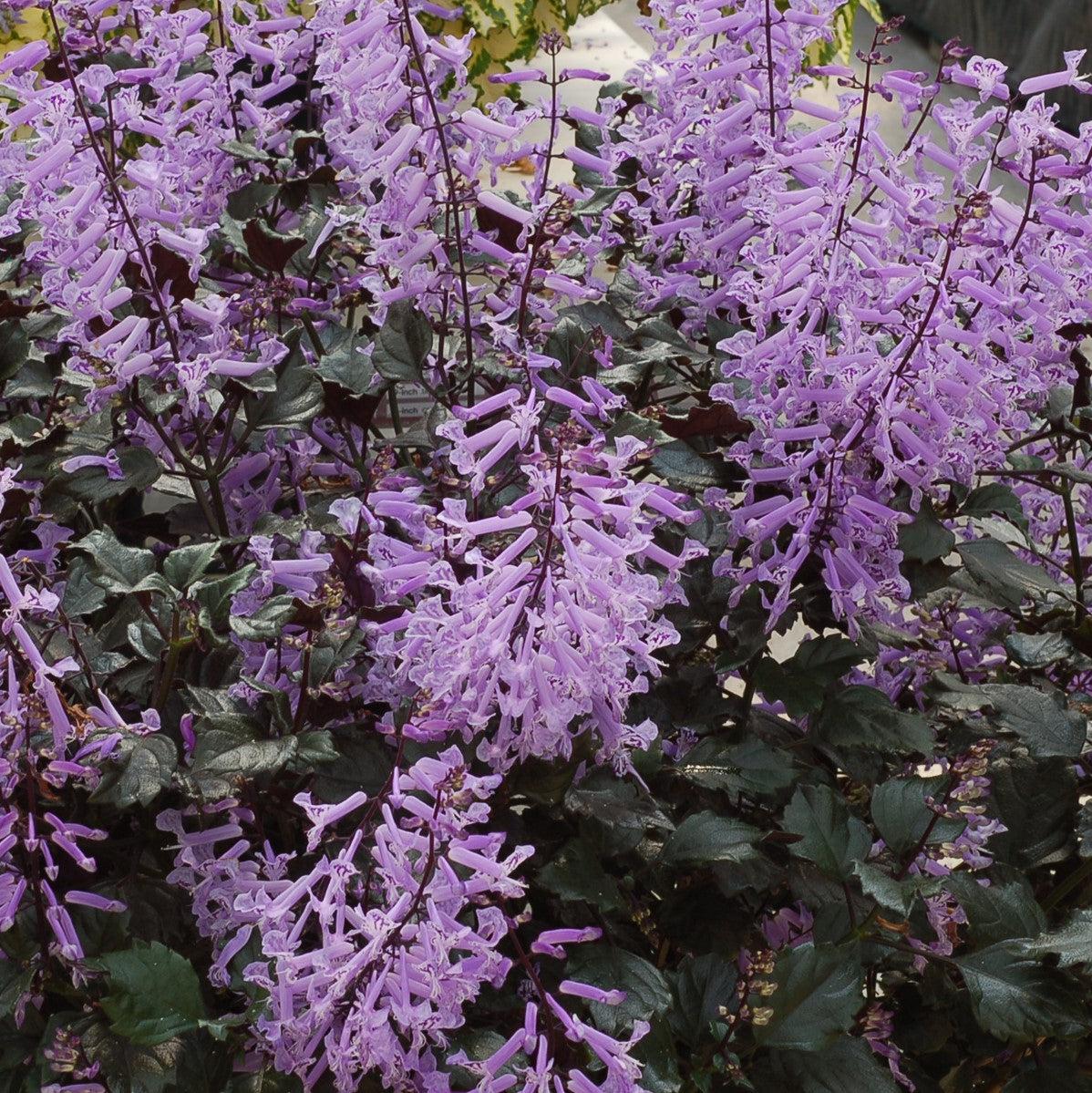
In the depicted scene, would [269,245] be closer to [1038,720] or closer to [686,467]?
[686,467]

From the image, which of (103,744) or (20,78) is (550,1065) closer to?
(103,744)

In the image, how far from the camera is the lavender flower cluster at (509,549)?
2.44 feet

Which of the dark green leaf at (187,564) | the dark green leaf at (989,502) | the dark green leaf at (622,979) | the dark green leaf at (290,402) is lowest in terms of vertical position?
the dark green leaf at (622,979)

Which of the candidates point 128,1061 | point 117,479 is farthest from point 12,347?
point 128,1061

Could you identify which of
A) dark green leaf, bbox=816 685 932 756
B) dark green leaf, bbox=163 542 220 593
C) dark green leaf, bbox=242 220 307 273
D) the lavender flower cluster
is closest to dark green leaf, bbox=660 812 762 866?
the lavender flower cluster

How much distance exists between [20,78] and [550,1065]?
0.81m

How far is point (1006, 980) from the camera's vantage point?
82 centimetres

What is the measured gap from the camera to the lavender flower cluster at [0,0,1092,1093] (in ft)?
2.44

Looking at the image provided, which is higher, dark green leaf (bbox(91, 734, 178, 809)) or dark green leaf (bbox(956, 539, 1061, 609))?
dark green leaf (bbox(956, 539, 1061, 609))

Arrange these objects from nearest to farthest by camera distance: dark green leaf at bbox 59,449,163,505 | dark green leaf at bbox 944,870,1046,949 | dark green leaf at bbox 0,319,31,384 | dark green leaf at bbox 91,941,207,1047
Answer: dark green leaf at bbox 91,941,207,1047 → dark green leaf at bbox 944,870,1046,949 → dark green leaf at bbox 59,449,163,505 → dark green leaf at bbox 0,319,31,384

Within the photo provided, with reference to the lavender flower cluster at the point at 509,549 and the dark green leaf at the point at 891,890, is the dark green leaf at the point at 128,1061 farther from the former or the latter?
the dark green leaf at the point at 891,890

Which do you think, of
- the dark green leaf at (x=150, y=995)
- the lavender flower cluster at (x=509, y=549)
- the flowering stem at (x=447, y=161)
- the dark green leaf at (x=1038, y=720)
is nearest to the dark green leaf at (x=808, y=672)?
the lavender flower cluster at (x=509, y=549)

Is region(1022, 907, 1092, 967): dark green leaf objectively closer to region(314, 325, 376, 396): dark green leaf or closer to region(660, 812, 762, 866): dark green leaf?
region(660, 812, 762, 866): dark green leaf

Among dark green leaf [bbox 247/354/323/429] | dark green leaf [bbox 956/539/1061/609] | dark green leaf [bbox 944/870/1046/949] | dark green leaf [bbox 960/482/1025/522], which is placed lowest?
dark green leaf [bbox 944/870/1046/949]
